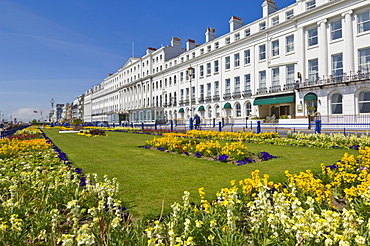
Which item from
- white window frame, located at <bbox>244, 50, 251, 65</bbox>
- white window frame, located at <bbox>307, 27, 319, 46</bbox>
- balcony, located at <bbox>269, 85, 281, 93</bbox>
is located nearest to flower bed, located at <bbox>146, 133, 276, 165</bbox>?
balcony, located at <bbox>269, 85, 281, 93</bbox>

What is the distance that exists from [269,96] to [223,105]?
874 cm

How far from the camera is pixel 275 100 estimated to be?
2866 centimetres

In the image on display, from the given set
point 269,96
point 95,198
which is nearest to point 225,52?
point 269,96

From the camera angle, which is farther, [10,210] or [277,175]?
[277,175]

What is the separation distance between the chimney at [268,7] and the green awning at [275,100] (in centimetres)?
1213

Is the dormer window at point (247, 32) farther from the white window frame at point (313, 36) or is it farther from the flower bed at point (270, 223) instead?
the flower bed at point (270, 223)

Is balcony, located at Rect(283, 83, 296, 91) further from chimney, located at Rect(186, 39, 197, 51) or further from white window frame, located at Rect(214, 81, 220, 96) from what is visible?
chimney, located at Rect(186, 39, 197, 51)

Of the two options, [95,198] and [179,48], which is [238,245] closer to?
[95,198]

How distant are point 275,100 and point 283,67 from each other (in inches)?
174

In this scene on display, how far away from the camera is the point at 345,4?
2264 cm

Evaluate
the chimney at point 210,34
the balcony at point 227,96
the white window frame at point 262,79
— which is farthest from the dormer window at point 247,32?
the chimney at point 210,34

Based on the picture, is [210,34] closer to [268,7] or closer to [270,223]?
[268,7]

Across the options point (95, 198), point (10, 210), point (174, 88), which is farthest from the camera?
point (174, 88)

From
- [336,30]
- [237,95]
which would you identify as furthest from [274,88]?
[336,30]
